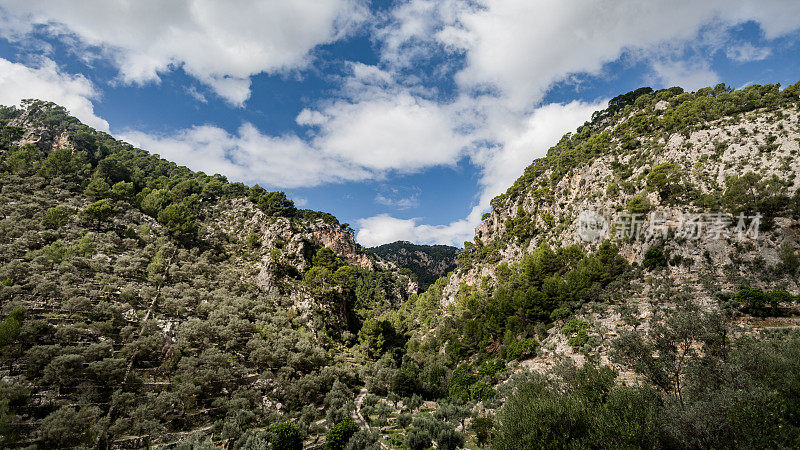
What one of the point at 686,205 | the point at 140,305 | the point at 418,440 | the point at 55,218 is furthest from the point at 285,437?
the point at 686,205

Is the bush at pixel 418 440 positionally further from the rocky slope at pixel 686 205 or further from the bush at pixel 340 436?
the rocky slope at pixel 686 205

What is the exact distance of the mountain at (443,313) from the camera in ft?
61.8

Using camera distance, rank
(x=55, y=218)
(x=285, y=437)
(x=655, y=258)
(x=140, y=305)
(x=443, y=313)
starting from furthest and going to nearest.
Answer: (x=443, y=313) < (x=655, y=258) < (x=55, y=218) < (x=140, y=305) < (x=285, y=437)

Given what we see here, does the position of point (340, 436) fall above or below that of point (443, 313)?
below

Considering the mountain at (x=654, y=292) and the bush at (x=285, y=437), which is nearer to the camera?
the mountain at (x=654, y=292)

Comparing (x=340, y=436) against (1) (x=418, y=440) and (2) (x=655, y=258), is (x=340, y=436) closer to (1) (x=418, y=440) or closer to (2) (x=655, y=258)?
(1) (x=418, y=440)

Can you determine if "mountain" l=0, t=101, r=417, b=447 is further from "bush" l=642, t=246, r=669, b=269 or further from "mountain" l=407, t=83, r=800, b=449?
"bush" l=642, t=246, r=669, b=269

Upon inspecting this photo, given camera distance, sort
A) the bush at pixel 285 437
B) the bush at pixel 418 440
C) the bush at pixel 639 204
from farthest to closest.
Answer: the bush at pixel 639 204, the bush at pixel 418 440, the bush at pixel 285 437

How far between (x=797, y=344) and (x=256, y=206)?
91846mm

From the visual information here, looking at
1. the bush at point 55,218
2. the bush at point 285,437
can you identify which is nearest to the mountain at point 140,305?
the bush at point 55,218

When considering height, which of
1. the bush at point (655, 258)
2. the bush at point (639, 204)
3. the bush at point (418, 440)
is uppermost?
the bush at point (639, 204)

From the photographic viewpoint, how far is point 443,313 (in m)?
80.6

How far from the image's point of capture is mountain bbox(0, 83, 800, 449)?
61.8 feet

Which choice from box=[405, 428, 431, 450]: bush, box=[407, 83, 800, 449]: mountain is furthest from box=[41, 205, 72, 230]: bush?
box=[407, 83, 800, 449]: mountain
